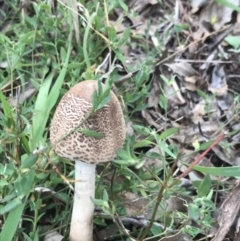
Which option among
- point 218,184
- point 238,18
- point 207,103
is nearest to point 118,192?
point 218,184

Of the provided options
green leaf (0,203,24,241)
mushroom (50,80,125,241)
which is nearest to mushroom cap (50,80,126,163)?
mushroom (50,80,125,241)

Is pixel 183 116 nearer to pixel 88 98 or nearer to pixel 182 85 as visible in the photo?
pixel 182 85

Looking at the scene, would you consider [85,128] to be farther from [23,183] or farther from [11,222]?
[11,222]

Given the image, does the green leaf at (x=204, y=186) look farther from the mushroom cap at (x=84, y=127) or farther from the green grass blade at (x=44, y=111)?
the green grass blade at (x=44, y=111)

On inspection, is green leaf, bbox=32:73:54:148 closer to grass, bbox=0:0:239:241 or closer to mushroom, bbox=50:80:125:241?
grass, bbox=0:0:239:241

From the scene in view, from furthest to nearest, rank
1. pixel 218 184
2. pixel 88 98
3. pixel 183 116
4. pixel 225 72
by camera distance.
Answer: pixel 225 72 → pixel 183 116 → pixel 218 184 → pixel 88 98

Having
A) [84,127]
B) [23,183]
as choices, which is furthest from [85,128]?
[23,183]
